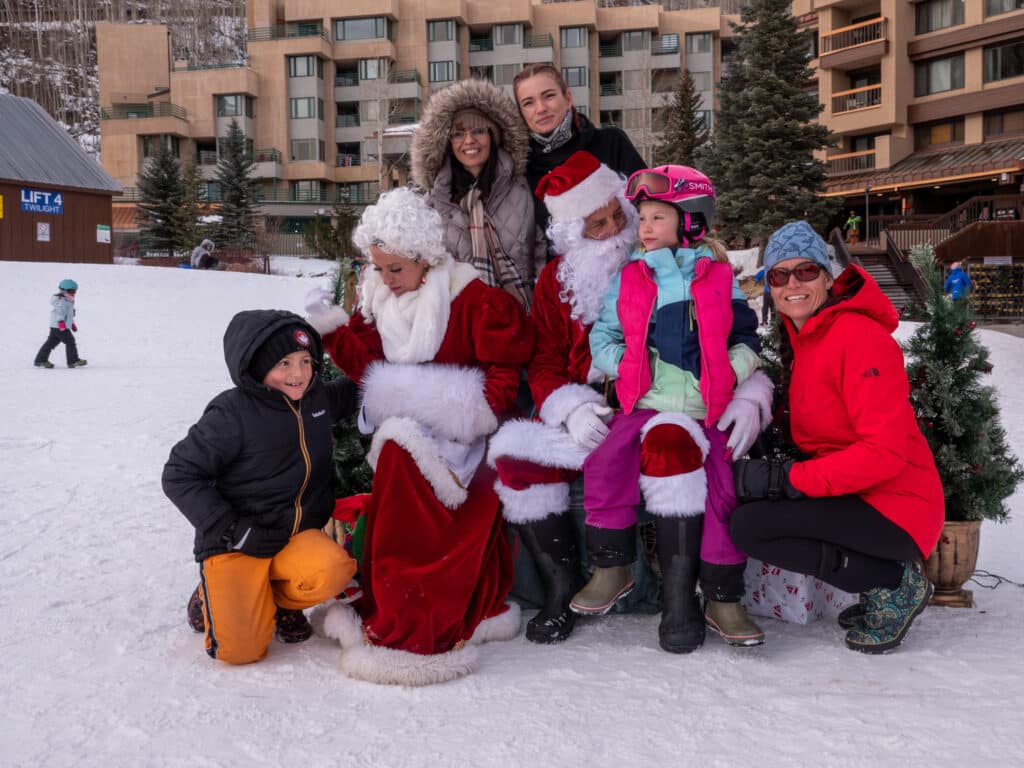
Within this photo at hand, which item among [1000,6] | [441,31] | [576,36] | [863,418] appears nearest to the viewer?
[863,418]

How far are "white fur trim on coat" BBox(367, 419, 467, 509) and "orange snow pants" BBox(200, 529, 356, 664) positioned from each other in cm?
37

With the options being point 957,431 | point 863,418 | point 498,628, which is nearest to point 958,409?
point 957,431

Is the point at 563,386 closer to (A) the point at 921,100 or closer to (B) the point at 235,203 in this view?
(A) the point at 921,100

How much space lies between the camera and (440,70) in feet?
151

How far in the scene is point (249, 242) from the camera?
122ft

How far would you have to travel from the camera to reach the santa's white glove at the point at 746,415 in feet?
9.26

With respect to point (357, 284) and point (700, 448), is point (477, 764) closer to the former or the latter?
point (700, 448)

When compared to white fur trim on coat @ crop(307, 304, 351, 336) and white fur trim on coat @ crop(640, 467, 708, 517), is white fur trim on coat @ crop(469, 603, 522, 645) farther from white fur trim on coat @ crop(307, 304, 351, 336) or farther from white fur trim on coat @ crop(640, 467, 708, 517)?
white fur trim on coat @ crop(307, 304, 351, 336)

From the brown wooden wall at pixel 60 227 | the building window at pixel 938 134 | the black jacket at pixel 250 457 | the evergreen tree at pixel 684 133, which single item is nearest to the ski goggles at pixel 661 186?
the black jacket at pixel 250 457

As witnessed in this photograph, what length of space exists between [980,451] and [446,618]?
205 centimetres

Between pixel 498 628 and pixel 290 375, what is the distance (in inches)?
45.2

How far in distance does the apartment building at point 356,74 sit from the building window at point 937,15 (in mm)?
14720

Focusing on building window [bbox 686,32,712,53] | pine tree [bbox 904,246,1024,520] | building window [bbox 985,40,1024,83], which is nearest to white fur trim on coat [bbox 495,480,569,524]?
pine tree [bbox 904,246,1024,520]

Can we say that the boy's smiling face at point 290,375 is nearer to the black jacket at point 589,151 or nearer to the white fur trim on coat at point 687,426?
the white fur trim on coat at point 687,426
